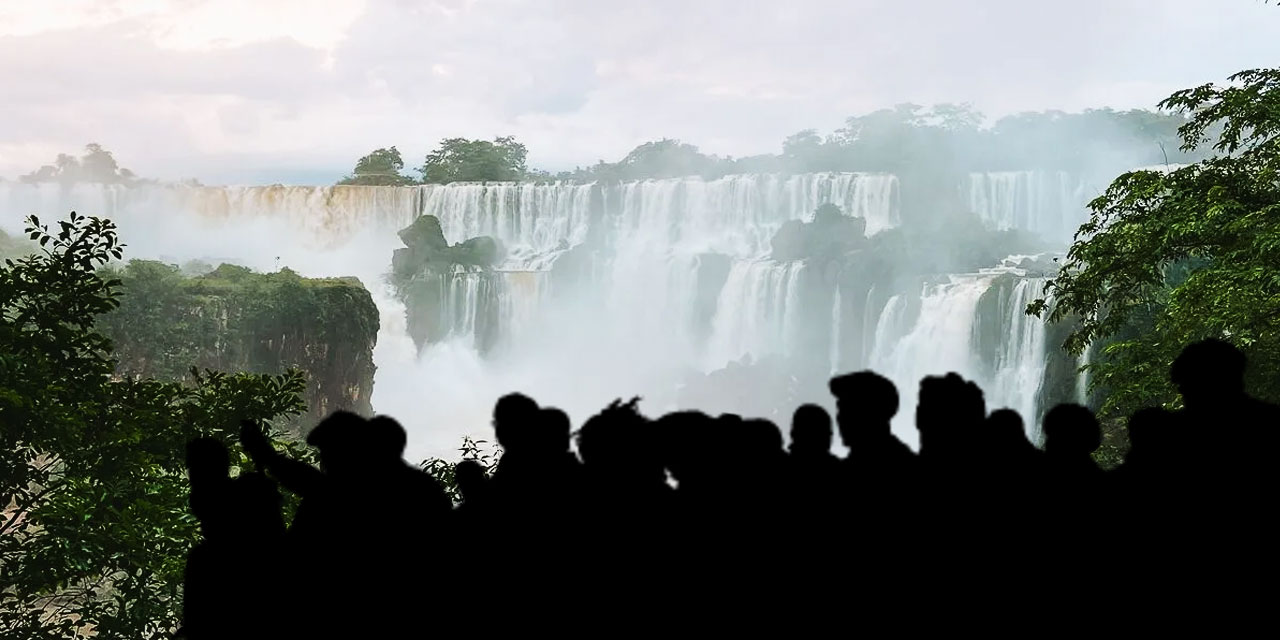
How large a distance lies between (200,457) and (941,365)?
931 inches

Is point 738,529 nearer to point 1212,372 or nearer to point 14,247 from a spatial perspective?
point 1212,372

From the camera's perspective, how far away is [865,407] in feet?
8.56

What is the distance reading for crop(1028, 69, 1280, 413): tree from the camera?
23.4ft

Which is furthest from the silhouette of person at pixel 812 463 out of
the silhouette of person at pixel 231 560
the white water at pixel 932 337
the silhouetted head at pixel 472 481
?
the white water at pixel 932 337

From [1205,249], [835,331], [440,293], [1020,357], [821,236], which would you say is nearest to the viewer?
[1205,249]

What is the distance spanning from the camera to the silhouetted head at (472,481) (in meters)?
2.53

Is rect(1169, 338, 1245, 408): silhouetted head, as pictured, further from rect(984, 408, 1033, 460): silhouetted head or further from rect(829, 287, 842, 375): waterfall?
rect(829, 287, 842, 375): waterfall

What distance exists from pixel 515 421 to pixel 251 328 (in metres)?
25.7

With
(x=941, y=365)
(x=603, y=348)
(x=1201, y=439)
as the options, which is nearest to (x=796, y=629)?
(x=1201, y=439)

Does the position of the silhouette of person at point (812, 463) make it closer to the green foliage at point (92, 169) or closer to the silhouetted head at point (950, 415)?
the silhouetted head at point (950, 415)

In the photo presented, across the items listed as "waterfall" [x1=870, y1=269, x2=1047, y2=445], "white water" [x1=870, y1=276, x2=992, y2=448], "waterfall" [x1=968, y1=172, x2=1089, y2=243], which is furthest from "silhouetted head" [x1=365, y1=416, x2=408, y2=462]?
"waterfall" [x1=968, y1=172, x2=1089, y2=243]

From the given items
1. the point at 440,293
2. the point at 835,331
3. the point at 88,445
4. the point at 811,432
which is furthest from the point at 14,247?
the point at 811,432

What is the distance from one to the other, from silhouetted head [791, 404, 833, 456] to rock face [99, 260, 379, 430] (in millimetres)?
23884

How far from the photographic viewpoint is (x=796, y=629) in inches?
93.7
